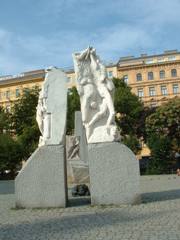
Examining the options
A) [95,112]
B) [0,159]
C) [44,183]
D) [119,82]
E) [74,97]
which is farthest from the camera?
[119,82]

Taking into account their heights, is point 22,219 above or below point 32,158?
below

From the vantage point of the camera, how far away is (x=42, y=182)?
396 inches

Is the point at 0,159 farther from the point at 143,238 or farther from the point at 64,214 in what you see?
the point at 143,238

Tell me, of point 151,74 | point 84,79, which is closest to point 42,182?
point 84,79

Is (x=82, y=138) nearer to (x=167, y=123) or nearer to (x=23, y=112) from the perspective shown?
(x=167, y=123)

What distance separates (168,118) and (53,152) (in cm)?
2999

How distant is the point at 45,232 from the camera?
690cm

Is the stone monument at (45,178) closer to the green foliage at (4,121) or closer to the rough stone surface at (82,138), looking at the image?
the rough stone surface at (82,138)

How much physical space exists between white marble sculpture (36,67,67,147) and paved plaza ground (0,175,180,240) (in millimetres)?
1856

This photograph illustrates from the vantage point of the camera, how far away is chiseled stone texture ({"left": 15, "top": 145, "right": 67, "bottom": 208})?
1003cm

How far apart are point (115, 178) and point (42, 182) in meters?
1.80

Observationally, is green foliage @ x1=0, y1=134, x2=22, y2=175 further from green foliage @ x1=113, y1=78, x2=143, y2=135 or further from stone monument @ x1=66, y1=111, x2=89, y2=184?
stone monument @ x1=66, y1=111, x2=89, y2=184

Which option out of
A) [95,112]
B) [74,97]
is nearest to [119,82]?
[74,97]

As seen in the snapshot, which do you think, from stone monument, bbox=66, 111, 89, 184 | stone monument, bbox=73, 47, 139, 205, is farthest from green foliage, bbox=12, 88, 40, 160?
stone monument, bbox=73, 47, 139, 205
